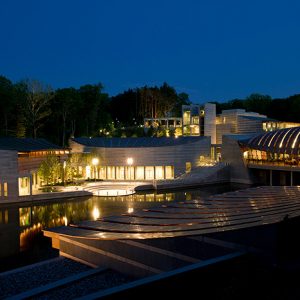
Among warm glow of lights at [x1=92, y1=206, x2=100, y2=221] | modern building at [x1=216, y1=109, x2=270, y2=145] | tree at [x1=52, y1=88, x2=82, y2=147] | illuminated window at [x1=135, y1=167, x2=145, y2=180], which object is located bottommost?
warm glow of lights at [x1=92, y1=206, x2=100, y2=221]

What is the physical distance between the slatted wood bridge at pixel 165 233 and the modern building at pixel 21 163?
17460mm

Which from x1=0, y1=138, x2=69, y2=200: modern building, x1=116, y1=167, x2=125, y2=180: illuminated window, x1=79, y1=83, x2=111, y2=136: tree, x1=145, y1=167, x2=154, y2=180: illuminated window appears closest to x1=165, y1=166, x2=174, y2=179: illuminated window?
x1=145, y1=167, x2=154, y2=180: illuminated window

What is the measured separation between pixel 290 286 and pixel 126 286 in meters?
3.57

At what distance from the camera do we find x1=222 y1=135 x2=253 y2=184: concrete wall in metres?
43.1

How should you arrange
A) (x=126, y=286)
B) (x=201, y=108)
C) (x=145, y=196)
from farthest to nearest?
(x=201, y=108), (x=145, y=196), (x=126, y=286)

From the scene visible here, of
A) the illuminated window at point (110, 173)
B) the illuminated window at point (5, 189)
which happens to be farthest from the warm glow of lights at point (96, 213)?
the illuminated window at point (110, 173)

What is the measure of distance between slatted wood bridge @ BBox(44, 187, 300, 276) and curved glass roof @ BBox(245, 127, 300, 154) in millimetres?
23278

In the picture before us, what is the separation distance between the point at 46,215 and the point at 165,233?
53.1 ft

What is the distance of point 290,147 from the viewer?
38562 millimetres

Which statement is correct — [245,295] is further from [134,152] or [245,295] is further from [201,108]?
[201,108]

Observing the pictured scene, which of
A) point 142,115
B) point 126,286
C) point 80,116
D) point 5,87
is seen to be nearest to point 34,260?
point 126,286

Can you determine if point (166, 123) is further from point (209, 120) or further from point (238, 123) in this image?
point (238, 123)

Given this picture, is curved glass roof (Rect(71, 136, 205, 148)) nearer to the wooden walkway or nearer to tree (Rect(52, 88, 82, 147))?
tree (Rect(52, 88, 82, 147))

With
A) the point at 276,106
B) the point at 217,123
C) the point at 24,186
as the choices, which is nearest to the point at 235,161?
the point at 217,123
